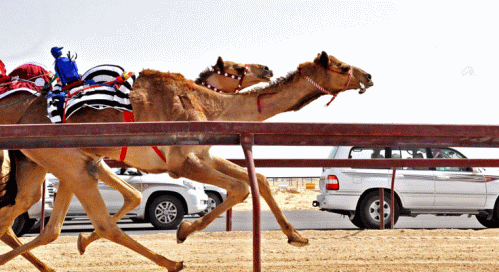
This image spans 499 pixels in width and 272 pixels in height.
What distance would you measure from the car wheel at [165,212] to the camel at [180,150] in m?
7.12

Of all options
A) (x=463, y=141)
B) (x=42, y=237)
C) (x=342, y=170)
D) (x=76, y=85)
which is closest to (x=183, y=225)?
(x=42, y=237)

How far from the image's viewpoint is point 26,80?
723 cm

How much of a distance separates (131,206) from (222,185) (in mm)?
1311

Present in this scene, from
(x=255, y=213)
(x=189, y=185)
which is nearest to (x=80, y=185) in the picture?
(x=255, y=213)

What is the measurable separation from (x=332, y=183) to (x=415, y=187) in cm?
176

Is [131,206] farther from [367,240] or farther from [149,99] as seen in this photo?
[367,240]

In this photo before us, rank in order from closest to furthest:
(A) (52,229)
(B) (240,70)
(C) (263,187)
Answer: (A) (52,229) → (C) (263,187) → (B) (240,70)

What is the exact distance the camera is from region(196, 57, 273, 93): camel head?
9.29 metres

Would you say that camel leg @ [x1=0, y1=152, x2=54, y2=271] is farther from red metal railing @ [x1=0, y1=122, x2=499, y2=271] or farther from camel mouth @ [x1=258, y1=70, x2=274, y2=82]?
camel mouth @ [x1=258, y1=70, x2=274, y2=82]

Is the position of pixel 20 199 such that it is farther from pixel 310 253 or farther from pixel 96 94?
pixel 310 253

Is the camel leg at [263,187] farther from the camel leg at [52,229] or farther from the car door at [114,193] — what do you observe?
the car door at [114,193]

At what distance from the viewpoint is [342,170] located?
14.6 metres

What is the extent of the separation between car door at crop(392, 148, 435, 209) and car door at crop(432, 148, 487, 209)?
161 mm

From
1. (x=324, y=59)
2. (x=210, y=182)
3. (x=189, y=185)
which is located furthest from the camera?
(x=189, y=185)
